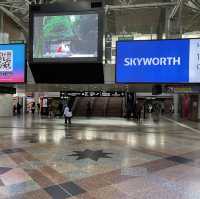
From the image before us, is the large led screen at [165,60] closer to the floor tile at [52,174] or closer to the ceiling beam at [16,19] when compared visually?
the floor tile at [52,174]

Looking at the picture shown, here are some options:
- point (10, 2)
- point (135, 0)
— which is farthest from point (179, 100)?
point (10, 2)

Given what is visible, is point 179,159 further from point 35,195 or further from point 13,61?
point 13,61

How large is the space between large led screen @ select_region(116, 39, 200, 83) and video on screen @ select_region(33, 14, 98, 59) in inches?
54.5

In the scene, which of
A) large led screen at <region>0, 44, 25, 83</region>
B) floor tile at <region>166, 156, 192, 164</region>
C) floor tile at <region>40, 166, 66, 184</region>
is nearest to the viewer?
floor tile at <region>40, 166, 66, 184</region>

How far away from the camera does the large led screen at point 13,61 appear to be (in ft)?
40.4

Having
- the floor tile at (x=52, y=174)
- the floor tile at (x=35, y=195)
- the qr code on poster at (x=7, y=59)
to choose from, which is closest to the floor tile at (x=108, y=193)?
the floor tile at (x=35, y=195)

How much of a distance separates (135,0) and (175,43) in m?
17.6

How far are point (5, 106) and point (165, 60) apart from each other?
28.9 metres

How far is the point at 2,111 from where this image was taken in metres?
36.9

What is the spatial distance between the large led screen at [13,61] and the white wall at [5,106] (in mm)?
25079

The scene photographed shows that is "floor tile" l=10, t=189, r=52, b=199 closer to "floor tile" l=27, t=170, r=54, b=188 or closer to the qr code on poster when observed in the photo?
"floor tile" l=27, t=170, r=54, b=188

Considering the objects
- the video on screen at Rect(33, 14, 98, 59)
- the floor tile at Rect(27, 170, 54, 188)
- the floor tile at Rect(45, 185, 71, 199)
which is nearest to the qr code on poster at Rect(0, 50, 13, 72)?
the video on screen at Rect(33, 14, 98, 59)

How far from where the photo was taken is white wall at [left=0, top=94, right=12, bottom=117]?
1449 inches

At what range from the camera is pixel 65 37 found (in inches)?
437
